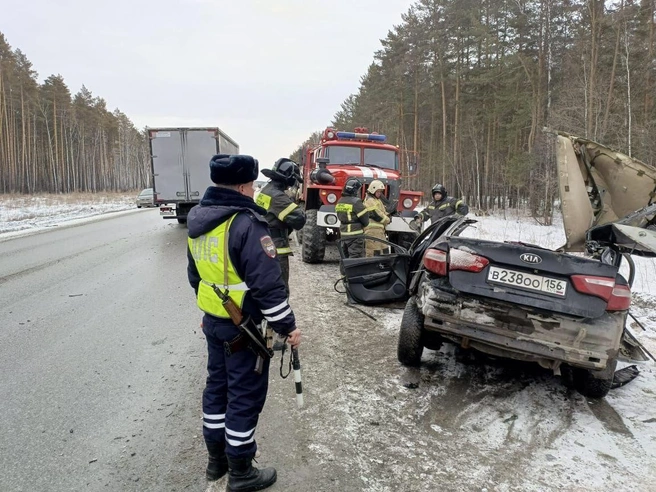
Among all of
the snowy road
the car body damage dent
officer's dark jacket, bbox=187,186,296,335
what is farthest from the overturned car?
officer's dark jacket, bbox=187,186,296,335

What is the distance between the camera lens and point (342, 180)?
8.70 metres

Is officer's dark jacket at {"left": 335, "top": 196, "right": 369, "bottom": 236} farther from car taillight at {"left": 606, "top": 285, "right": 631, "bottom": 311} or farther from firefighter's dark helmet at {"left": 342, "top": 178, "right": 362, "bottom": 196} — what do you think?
car taillight at {"left": 606, "top": 285, "right": 631, "bottom": 311}

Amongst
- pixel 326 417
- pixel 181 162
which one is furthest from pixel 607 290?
pixel 181 162

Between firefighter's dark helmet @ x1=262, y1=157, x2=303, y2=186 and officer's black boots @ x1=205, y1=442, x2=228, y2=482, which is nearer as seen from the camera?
officer's black boots @ x1=205, y1=442, x2=228, y2=482

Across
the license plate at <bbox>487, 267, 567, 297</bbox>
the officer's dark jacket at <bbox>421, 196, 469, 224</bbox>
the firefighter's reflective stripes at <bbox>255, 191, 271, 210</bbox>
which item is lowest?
the license plate at <bbox>487, 267, 567, 297</bbox>

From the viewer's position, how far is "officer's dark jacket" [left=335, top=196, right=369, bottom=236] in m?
6.36

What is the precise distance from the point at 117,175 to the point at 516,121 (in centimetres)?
6444

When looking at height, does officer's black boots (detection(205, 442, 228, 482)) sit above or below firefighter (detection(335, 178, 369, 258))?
below

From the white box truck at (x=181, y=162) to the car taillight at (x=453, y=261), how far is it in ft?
38.1

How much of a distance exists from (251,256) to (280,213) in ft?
7.57

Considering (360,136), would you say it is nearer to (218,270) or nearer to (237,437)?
(218,270)

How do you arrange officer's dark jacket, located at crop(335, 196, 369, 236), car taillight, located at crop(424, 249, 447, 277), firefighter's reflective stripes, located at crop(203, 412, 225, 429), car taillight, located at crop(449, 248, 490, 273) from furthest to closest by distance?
officer's dark jacket, located at crop(335, 196, 369, 236)
car taillight, located at crop(424, 249, 447, 277)
car taillight, located at crop(449, 248, 490, 273)
firefighter's reflective stripes, located at crop(203, 412, 225, 429)

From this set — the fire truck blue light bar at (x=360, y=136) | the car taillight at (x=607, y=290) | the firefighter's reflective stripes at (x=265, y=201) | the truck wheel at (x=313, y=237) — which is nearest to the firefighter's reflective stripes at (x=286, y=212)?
the firefighter's reflective stripes at (x=265, y=201)

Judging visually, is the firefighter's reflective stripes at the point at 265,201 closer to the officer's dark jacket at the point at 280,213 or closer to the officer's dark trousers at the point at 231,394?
the officer's dark jacket at the point at 280,213
